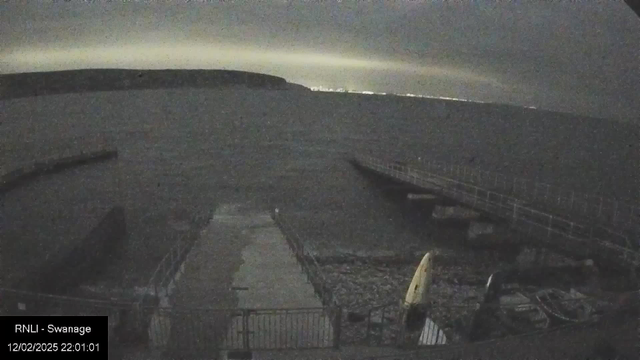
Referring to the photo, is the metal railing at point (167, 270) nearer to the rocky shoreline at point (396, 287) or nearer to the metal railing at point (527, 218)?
the rocky shoreline at point (396, 287)

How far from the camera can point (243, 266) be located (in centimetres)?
394

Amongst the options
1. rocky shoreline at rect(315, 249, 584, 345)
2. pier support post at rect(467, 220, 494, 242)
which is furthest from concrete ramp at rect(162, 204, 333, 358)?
pier support post at rect(467, 220, 494, 242)

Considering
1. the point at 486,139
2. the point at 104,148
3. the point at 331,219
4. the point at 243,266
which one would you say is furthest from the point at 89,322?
the point at 486,139

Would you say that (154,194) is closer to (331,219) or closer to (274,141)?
(274,141)

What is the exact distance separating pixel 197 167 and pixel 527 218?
419 cm

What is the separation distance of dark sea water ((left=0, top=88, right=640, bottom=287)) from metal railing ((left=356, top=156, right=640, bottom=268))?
531 millimetres

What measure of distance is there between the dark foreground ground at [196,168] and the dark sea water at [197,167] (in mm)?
18

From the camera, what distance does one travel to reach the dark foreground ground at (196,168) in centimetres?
402

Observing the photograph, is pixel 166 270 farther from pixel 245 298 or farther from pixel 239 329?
pixel 239 329

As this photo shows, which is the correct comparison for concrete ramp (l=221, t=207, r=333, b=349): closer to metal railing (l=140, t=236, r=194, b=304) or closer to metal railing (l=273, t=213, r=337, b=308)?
metal railing (l=273, t=213, r=337, b=308)

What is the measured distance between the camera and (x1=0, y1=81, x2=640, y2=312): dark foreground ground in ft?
13.2

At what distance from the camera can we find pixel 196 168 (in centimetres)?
551

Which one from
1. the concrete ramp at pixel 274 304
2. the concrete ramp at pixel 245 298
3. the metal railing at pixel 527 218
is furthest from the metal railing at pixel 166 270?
the metal railing at pixel 527 218

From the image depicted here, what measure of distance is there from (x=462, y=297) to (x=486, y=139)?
18251mm
